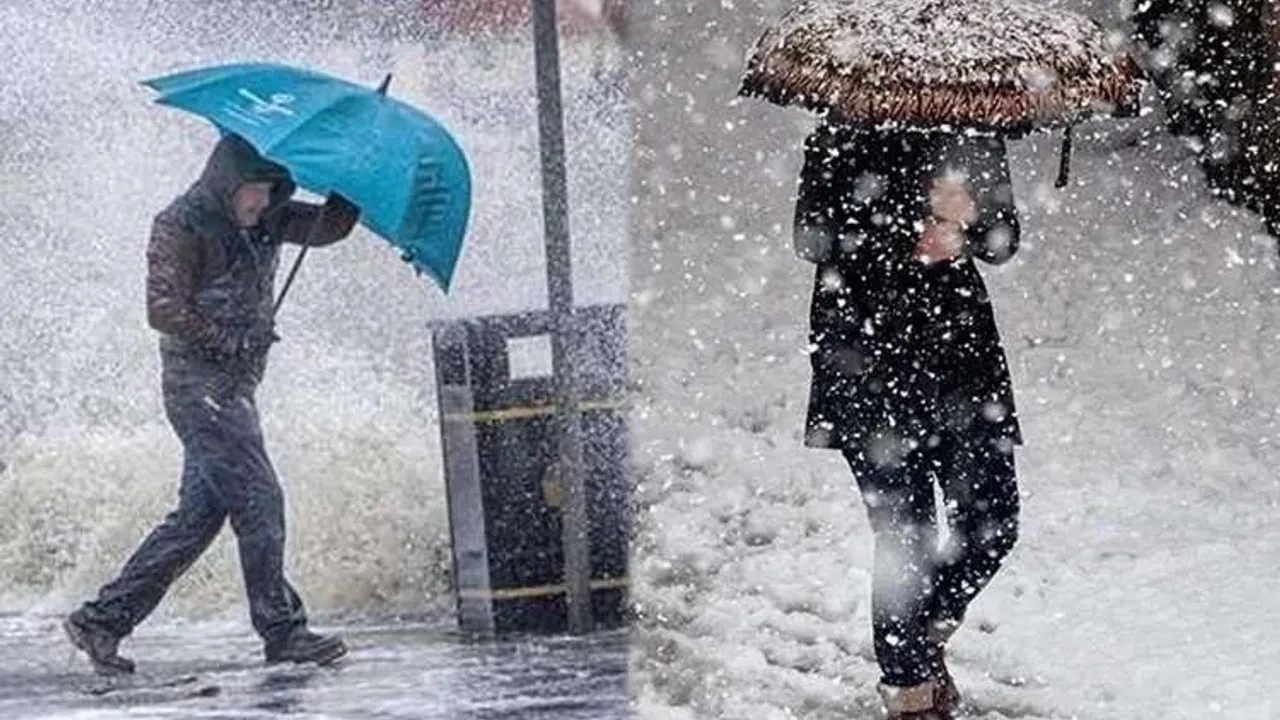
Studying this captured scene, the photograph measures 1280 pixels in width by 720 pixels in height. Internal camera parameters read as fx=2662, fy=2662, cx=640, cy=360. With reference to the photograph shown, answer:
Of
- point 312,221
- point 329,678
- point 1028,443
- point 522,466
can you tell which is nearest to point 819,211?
point 522,466

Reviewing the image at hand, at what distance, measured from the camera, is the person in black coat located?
3459 millimetres

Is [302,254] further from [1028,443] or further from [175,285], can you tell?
[1028,443]

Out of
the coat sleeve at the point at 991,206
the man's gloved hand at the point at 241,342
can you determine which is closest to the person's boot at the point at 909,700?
the coat sleeve at the point at 991,206

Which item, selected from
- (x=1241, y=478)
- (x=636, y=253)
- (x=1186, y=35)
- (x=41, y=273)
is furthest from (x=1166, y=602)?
(x=1186, y=35)

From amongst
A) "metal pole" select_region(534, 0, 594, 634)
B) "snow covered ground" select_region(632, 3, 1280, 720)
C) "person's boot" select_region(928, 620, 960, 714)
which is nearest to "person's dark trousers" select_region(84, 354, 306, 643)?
"metal pole" select_region(534, 0, 594, 634)

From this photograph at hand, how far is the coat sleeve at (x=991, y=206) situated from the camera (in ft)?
→ 11.3

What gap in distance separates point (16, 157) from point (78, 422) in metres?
0.37

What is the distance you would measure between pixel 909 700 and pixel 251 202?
3.66 ft

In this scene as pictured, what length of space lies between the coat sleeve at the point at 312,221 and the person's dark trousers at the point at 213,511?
7.5 inches

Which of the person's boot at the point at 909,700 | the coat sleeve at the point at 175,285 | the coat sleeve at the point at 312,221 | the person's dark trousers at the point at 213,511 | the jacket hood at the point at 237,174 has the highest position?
the jacket hood at the point at 237,174

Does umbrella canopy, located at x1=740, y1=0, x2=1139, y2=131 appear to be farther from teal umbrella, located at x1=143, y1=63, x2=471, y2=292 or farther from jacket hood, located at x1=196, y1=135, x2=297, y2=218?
jacket hood, located at x1=196, y1=135, x2=297, y2=218

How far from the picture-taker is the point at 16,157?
3.51 meters

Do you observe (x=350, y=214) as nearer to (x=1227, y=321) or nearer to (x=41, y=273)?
(x=41, y=273)

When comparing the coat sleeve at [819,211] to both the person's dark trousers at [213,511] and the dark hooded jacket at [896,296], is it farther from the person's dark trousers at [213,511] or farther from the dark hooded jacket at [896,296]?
the person's dark trousers at [213,511]
